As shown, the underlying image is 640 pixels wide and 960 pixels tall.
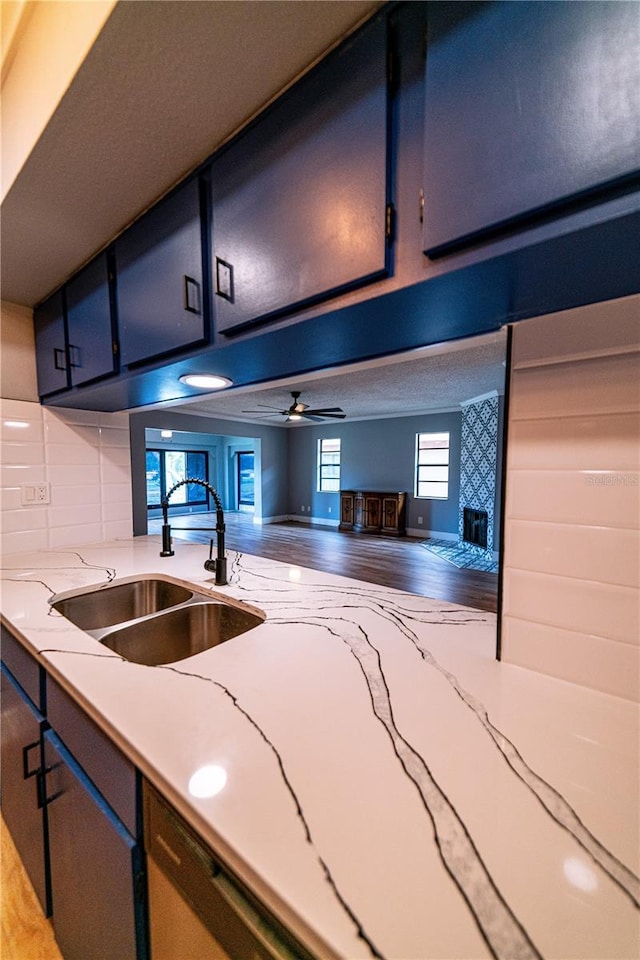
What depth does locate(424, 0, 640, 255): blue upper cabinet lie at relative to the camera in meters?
0.41

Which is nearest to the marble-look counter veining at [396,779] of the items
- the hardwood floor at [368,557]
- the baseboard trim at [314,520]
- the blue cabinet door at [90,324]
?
the blue cabinet door at [90,324]

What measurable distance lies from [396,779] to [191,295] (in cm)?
110

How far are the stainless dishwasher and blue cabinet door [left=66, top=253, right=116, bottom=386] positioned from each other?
128 cm

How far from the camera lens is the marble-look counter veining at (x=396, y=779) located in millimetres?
358

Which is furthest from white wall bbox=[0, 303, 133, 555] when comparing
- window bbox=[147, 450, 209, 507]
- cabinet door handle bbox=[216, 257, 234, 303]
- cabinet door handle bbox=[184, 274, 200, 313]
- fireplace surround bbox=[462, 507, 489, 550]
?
window bbox=[147, 450, 209, 507]

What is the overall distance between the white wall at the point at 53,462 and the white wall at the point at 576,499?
77.4 inches

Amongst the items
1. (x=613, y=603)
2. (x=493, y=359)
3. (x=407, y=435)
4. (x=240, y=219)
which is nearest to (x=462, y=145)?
(x=240, y=219)

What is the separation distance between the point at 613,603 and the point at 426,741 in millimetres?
Result: 455

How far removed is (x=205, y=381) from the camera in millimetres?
1301

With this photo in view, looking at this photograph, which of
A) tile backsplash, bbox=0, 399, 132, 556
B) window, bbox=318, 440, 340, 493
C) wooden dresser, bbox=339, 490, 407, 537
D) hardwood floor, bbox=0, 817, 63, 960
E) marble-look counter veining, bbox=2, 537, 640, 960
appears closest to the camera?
marble-look counter veining, bbox=2, 537, 640, 960

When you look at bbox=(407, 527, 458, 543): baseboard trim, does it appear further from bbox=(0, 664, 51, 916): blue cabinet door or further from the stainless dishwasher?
the stainless dishwasher

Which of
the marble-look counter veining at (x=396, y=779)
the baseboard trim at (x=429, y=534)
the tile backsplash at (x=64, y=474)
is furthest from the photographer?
the baseboard trim at (x=429, y=534)

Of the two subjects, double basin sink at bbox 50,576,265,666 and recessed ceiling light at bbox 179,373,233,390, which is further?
recessed ceiling light at bbox 179,373,233,390

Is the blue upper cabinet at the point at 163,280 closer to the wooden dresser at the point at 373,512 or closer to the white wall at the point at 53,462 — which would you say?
the white wall at the point at 53,462
